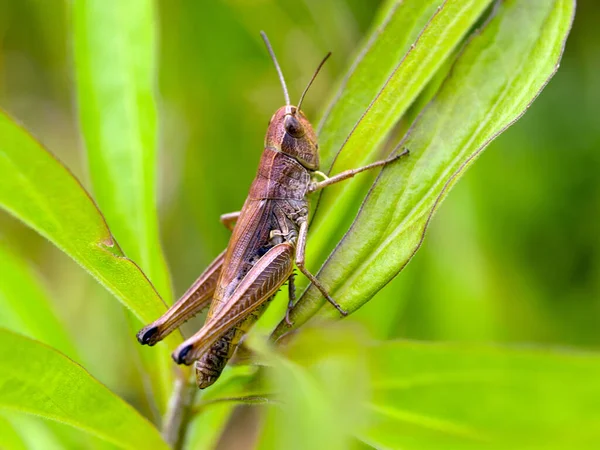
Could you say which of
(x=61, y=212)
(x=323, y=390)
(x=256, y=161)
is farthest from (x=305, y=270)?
(x=256, y=161)

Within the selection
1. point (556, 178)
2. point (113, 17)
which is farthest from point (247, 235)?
point (556, 178)

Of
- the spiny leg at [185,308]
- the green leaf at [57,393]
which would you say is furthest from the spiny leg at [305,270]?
the green leaf at [57,393]

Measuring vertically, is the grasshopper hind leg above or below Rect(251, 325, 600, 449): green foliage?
below

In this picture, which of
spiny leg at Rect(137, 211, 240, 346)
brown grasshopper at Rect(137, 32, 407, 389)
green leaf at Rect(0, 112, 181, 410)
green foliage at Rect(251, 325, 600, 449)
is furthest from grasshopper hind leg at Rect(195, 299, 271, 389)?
green foliage at Rect(251, 325, 600, 449)

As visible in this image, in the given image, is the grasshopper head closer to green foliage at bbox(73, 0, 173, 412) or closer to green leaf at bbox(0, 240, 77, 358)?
green foliage at bbox(73, 0, 173, 412)

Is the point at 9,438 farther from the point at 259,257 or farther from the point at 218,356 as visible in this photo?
the point at 259,257

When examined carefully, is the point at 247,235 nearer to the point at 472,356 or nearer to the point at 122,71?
the point at 122,71
